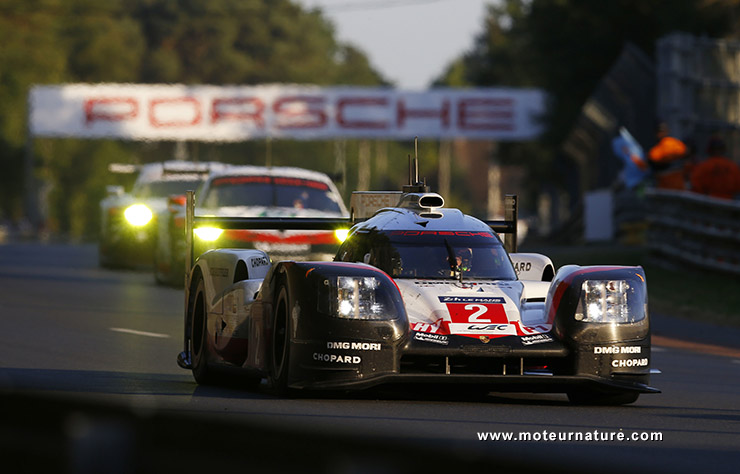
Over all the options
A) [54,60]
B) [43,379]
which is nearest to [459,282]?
[43,379]

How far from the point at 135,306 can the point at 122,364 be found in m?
6.60

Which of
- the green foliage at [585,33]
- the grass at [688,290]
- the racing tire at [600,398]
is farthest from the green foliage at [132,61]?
the racing tire at [600,398]

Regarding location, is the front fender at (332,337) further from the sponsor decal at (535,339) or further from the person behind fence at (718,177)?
the person behind fence at (718,177)

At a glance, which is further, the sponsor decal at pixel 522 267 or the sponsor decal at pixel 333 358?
the sponsor decal at pixel 522 267

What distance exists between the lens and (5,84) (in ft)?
269

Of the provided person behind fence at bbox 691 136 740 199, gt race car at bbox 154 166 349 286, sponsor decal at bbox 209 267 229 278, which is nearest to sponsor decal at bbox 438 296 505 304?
sponsor decal at bbox 209 267 229 278

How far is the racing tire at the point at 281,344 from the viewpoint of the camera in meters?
8.28

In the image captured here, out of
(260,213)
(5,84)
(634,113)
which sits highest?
(5,84)

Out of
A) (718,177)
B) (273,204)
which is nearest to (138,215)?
(273,204)

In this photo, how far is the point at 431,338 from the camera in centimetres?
820

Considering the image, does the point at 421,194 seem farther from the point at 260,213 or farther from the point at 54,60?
the point at 54,60

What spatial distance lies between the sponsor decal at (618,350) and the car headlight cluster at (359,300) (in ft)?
3.83

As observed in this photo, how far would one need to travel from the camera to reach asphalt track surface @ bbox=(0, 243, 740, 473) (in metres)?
1.80

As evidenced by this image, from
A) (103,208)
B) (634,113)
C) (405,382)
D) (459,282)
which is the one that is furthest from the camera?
(634,113)
